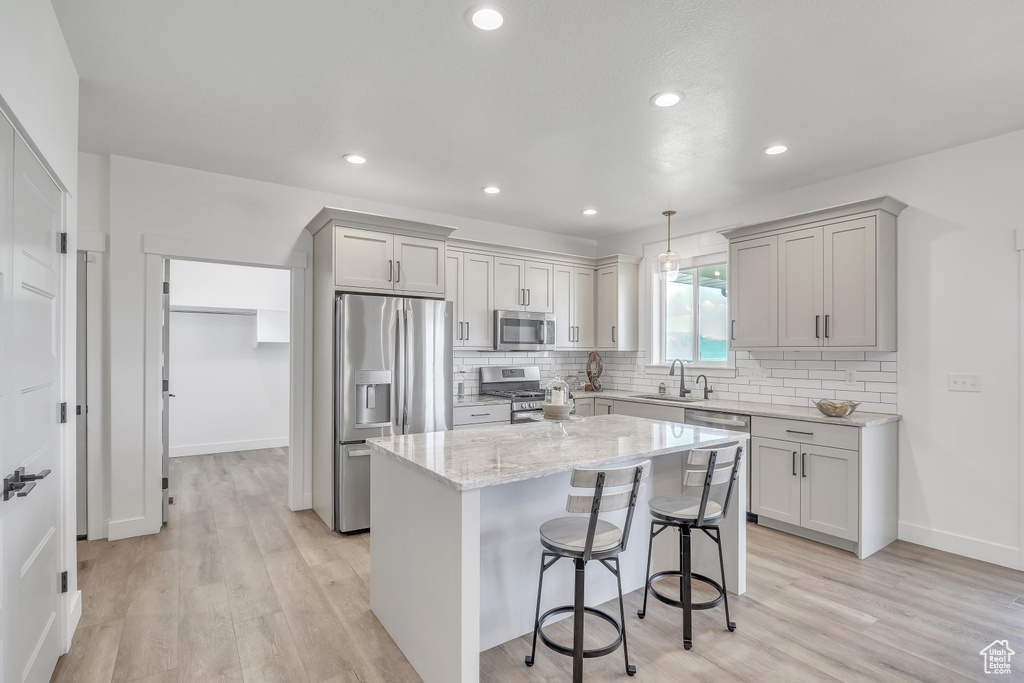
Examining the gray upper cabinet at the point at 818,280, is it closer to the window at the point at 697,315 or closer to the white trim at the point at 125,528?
the window at the point at 697,315

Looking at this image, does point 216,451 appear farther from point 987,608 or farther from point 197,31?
point 987,608

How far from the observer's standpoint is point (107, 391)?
3.77 m

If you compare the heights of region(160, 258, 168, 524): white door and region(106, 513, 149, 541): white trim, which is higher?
region(160, 258, 168, 524): white door

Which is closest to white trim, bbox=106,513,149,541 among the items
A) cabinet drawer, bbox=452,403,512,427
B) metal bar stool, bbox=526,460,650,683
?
cabinet drawer, bbox=452,403,512,427

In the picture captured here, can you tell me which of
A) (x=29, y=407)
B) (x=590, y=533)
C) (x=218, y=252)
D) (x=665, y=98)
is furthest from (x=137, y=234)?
(x=590, y=533)

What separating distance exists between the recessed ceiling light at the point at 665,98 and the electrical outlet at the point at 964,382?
269 cm

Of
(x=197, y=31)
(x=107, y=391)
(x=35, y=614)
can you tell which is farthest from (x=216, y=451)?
(x=197, y=31)

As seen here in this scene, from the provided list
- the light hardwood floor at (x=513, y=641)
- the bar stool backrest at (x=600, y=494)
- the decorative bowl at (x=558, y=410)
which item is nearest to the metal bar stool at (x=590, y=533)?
the bar stool backrest at (x=600, y=494)

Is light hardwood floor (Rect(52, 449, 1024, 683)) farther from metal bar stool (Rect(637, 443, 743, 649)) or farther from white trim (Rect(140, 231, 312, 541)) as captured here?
white trim (Rect(140, 231, 312, 541))

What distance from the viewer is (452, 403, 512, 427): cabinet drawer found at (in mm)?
4633

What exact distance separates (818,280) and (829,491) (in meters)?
1.55

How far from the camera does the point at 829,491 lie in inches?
141

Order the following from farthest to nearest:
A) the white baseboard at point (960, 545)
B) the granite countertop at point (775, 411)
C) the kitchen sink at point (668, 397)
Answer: the kitchen sink at point (668, 397) → the granite countertop at point (775, 411) → the white baseboard at point (960, 545)

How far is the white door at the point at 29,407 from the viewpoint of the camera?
5.29ft
